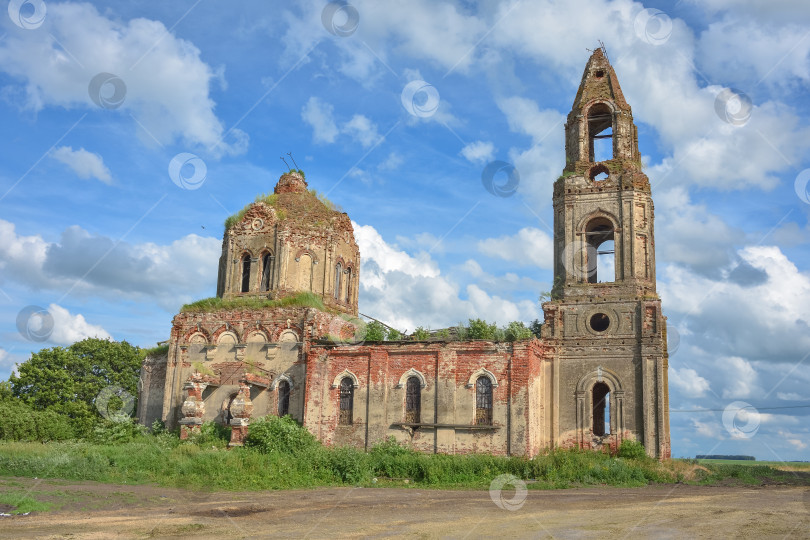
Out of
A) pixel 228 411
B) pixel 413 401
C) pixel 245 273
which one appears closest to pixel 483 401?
pixel 413 401

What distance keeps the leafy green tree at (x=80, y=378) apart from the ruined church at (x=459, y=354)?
11.3 m

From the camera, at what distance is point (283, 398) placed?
30266mm

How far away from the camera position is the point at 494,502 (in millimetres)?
19562

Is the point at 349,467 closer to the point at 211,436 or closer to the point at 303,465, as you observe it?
the point at 303,465

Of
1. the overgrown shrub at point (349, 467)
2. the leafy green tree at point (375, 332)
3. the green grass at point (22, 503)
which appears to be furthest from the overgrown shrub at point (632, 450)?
the green grass at point (22, 503)

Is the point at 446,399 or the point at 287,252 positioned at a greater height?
the point at 287,252

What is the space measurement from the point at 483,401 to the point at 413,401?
277 centimetres

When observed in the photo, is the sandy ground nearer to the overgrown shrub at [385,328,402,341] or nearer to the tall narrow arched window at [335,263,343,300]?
the overgrown shrub at [385,328,402,341]

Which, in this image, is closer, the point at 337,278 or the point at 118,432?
the point at 118,432

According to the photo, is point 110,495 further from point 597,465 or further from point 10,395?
point 10,395

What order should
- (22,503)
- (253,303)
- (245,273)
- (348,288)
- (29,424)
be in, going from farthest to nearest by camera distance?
(29,424) < (348,288) < (245,273) < (253,303) < (22,503)

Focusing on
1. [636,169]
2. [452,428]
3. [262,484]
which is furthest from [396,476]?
[636,169]

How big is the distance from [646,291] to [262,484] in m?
16.6

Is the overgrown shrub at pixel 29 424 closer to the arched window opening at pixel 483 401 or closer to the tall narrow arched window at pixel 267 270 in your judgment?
the tall narrow arched window at pixel 267 270
